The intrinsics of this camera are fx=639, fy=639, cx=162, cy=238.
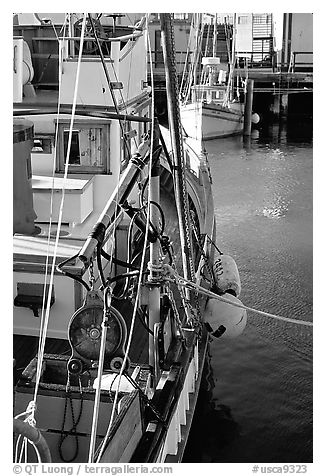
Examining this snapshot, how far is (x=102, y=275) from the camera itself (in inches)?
158

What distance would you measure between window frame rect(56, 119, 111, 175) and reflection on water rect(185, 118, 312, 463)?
3.14 metres

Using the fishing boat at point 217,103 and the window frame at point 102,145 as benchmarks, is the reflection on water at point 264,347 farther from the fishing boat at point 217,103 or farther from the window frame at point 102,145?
the fishing boat at point 217,103

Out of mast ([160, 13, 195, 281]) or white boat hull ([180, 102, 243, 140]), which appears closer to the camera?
mast ([160, 13, 195, 281])

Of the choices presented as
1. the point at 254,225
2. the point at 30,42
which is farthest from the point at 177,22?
the point at 30,42

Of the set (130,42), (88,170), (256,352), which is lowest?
(256,352)

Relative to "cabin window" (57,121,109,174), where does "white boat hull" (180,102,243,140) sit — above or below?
above

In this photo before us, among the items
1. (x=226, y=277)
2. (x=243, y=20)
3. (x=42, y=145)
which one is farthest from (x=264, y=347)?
(x=243, y=20)

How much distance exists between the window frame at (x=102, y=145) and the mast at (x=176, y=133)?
220 centimetres

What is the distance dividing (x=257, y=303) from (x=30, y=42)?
5407 mm

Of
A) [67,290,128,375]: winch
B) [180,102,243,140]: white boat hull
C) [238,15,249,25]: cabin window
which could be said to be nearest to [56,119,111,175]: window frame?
[67,290,128,375]: winch

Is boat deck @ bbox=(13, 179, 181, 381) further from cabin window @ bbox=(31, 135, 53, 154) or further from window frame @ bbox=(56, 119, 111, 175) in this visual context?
cabin window @ bbox=(31, 135, 53, 154)

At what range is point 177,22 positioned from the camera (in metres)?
32.9

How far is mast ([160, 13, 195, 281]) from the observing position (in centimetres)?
479
